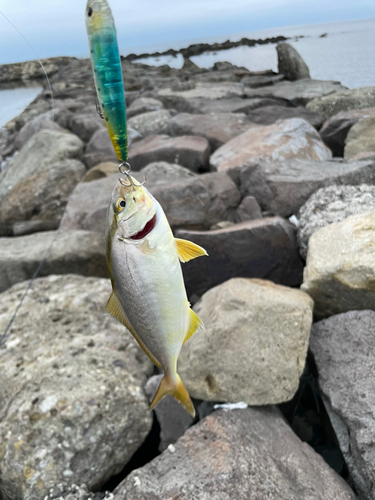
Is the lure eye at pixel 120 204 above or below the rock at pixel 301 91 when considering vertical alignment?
above

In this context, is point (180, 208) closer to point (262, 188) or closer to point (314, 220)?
point (262, 188)

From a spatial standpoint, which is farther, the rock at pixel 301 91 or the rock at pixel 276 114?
the rock at pixel 301 91

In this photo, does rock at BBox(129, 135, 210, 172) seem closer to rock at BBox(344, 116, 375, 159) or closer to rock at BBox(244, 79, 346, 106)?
rock at BBox(344, 116, 375, 159)

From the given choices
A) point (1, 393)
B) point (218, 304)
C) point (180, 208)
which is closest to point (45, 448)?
point (1, 393)

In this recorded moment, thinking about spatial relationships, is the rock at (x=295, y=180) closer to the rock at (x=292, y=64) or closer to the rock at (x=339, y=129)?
the rock at (x=339, y=129)

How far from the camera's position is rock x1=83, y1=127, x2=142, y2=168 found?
610 cm

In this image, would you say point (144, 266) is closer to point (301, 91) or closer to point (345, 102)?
point (345, 102)

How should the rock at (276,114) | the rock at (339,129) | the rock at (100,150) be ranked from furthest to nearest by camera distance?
1. the rock at (276,114)
2. the rock at (100,150)
3. the rock at (339,129)

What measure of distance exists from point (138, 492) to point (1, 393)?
1.02 metres

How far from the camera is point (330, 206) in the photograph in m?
3.26

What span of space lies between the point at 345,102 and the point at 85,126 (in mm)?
4708

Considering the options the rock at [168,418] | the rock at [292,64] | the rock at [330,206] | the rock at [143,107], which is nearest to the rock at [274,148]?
the rock at [330,206]

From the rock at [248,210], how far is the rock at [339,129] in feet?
8.04

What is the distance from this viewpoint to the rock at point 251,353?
86.4 inches
